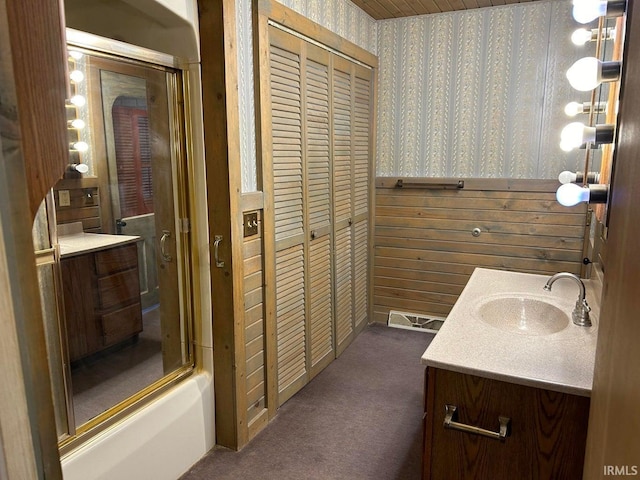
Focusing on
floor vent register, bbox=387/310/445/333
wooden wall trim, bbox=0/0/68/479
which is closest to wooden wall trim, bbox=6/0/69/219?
wooden wall trim, bbox=0/0/68/479

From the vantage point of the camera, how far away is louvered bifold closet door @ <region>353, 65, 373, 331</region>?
3252 millimetres

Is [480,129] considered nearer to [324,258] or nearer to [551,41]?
[551,41]

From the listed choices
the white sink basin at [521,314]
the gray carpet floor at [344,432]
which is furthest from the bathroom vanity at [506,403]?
the gray carpet floor at [344,432]

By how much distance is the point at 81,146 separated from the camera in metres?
1.82

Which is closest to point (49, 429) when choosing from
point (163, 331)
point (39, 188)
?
point (39, 188)

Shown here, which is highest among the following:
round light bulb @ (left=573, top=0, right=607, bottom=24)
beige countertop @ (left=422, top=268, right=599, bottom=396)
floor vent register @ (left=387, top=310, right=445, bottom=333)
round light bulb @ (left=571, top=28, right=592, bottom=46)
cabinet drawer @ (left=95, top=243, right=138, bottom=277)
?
round light bulb @ (left=571, top=28, right=592, bottom=46)

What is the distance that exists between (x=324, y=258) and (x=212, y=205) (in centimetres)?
106

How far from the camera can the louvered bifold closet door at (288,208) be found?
231 cm

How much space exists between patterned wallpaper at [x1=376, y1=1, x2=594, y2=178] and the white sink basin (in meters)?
1.52

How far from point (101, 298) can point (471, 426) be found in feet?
5.31

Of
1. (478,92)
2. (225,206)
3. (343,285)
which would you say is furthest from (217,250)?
(478,92)

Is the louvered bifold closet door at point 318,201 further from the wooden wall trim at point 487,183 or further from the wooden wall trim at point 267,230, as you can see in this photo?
the wooden wall trim at point 487,183

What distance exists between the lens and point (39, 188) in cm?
38

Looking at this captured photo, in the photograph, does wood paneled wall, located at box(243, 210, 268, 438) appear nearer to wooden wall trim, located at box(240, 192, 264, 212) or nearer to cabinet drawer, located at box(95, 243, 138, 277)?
wooden wall trim, located at box(240, 192, 264, 212)
